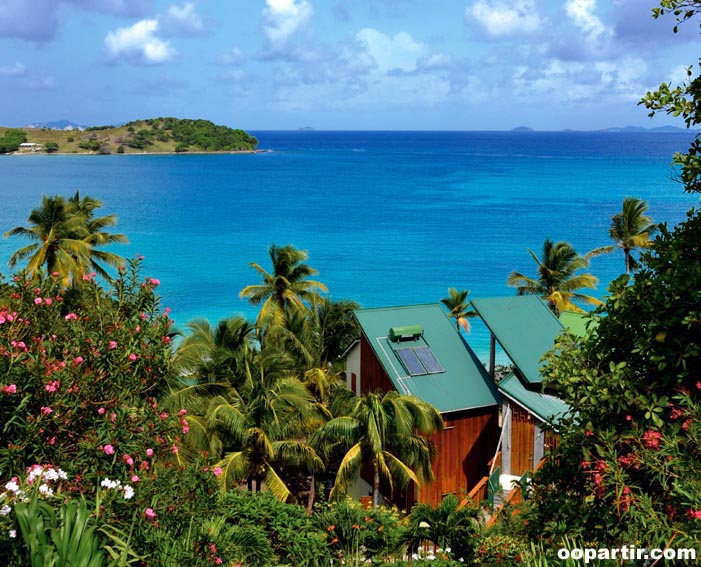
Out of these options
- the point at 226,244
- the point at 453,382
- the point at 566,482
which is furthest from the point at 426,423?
the point at 226,244

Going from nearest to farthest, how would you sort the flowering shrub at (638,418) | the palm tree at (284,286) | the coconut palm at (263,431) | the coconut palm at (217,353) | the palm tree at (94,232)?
the flowering shrub at (638,418)
the coconut palm at (263,431)
the coconut palm at (217,353)
the palm tree at (94,232)
the palm tree at (284,286)

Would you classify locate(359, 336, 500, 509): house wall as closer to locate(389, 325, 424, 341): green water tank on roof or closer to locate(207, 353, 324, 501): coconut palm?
locate(389, 325, 424, 341): green water tank on roof

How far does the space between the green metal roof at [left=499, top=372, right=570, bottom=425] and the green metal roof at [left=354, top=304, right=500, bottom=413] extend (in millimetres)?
1300

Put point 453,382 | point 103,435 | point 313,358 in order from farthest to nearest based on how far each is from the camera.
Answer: point 313,358 → point 453,382 → point 103,435

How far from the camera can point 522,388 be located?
2259cm

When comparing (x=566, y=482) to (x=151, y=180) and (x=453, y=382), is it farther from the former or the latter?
(x=151, y=180)

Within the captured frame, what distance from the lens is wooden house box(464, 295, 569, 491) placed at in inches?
846

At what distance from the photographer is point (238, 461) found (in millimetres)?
19641

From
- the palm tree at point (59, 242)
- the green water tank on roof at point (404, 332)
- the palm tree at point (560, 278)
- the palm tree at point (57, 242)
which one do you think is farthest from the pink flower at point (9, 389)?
the palm tree at point (560, 278)

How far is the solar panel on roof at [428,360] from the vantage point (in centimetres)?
2416

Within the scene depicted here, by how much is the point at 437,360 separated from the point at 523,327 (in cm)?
319

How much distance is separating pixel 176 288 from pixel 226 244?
19942mm

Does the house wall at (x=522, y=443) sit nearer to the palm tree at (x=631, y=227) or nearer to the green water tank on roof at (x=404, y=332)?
the green water tank on roof at (x=404, y=332)

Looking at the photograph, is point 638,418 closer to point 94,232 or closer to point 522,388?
point 522,388
